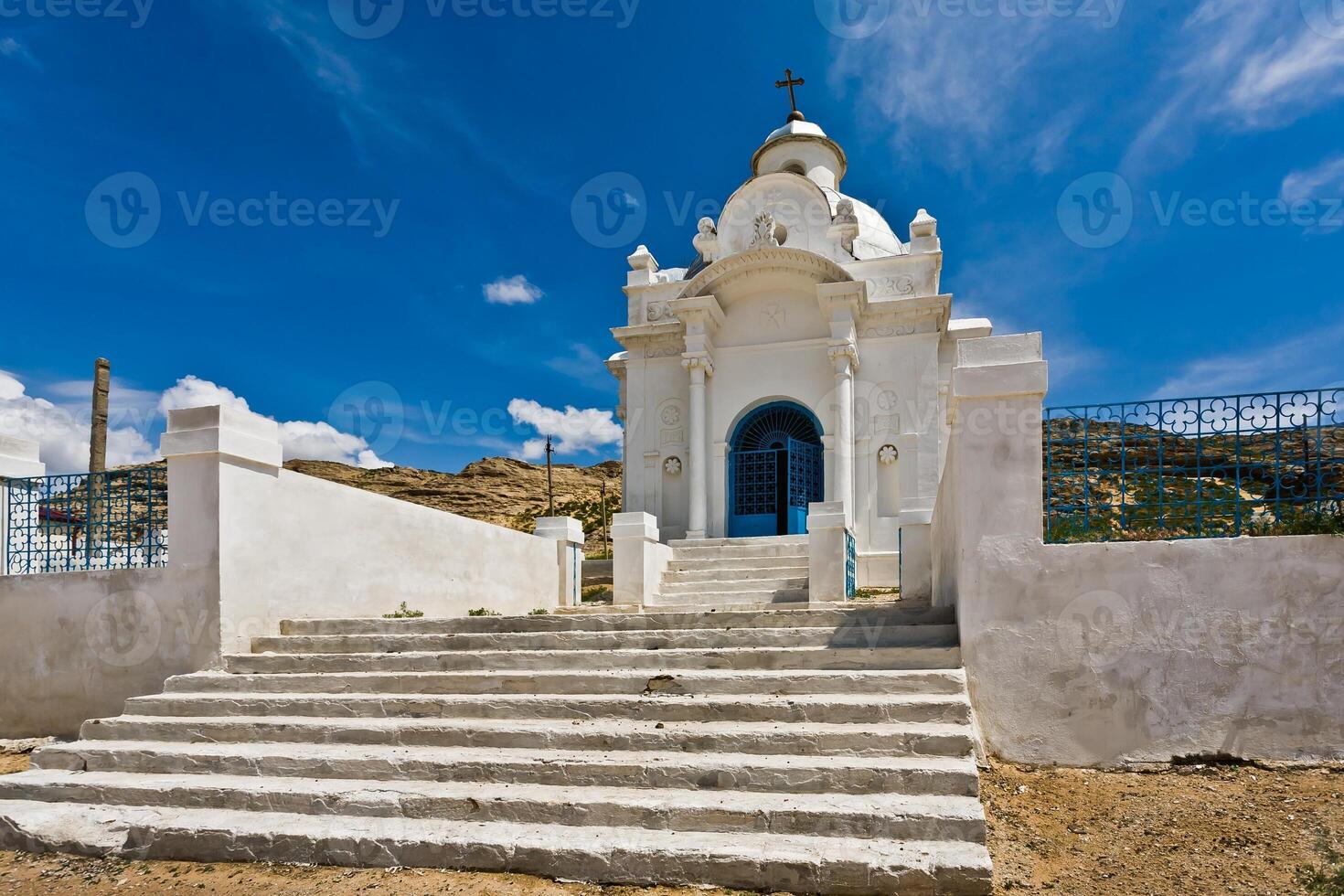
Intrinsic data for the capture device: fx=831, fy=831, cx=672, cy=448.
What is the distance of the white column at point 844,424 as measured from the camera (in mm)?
13789

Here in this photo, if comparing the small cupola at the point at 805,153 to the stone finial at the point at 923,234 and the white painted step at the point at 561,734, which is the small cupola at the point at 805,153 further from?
the white painted step at the point at 561,734

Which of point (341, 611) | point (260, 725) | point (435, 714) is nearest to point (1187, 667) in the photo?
point (435, 714)

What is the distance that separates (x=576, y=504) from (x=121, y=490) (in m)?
39.4

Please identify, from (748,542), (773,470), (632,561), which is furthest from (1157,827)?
(773,470)

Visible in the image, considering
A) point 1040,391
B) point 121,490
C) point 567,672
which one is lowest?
point 567,672

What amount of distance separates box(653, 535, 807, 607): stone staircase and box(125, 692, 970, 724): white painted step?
16.8 feet

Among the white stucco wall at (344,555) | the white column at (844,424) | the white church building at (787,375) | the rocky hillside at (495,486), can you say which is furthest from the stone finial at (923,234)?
the rocky hillside at (495,486)

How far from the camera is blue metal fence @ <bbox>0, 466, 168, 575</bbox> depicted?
23.8ft

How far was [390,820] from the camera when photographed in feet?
15.2

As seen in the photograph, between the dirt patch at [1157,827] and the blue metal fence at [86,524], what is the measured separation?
677 centimetres

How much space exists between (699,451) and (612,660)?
8.46 metres

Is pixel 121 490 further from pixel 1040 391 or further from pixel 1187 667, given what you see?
pixel 1187 667

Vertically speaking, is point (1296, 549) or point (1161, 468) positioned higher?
point (1161, 468)

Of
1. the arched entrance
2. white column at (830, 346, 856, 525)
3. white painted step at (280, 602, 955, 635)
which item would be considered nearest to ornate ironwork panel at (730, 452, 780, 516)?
the arched entrance
